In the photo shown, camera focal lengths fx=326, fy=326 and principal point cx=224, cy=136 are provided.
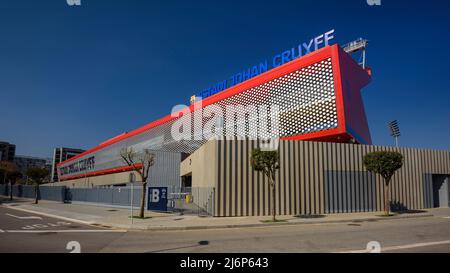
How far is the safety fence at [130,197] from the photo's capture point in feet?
70.8

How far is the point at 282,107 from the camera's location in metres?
45.8

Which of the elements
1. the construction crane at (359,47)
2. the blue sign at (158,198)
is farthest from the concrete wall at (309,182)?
the construction crane at (359,47)

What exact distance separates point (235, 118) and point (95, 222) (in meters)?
36.8

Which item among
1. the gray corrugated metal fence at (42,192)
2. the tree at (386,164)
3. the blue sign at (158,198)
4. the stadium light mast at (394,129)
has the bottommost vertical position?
the gray corrugated metal fence at (42,192)

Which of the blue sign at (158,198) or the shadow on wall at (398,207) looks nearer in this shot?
the blue sign at (158,198)

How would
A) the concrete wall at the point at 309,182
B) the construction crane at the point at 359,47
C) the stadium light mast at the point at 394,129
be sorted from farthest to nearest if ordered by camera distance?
the construction crane at the point at 359,47 < the stadium light mast at the point at 394,129 < the concrete wall at the point at 309,182

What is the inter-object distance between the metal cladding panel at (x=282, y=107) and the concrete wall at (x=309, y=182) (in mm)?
7160

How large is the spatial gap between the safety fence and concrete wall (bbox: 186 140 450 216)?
1408 millimetres

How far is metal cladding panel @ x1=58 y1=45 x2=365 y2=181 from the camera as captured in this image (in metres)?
39.0

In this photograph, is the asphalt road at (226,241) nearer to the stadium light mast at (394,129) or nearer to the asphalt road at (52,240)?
the asphalt road at (52,240)

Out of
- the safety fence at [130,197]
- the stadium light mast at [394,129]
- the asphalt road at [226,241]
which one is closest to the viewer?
the asphalt road at [226,241]

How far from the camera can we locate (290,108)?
4441 centimetres

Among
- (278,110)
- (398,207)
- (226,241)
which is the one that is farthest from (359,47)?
(226,241)
